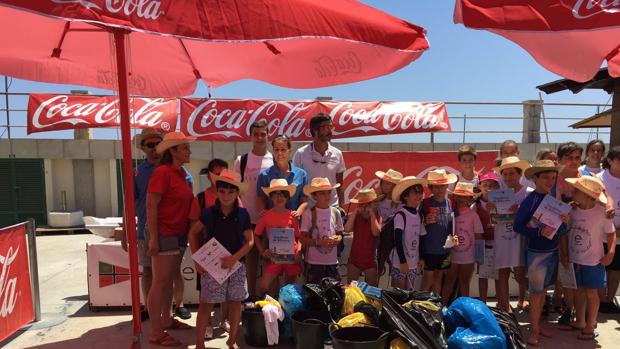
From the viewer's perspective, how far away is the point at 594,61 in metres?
3.87

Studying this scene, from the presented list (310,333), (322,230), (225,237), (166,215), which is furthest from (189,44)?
(310,333)

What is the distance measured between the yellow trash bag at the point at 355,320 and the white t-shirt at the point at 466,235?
147cm

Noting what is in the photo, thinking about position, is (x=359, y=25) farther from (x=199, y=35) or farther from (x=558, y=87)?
(x=558, y=87)

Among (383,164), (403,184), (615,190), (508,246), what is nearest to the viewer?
(403,184)

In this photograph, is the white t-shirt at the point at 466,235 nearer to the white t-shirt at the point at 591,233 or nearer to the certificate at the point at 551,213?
the certificate at the point at 551,213

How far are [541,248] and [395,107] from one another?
21.0ft

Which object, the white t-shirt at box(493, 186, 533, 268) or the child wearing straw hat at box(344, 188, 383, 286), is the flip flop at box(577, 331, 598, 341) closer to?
the white t-shirt at box(493, 186, 533, 268)

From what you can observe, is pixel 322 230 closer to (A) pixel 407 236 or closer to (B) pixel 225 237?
(A) pixel 407 236

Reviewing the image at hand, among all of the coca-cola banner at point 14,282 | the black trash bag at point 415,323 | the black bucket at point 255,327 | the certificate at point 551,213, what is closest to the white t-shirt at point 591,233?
the certificate at point 551,213

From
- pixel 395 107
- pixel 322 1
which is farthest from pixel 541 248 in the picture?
pixel 395 107

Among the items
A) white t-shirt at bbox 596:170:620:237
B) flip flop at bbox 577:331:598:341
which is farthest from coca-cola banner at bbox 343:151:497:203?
flip flop at bbox 577:331:598:341

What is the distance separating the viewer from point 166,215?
3.71 metres

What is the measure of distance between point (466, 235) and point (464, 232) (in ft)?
0.12

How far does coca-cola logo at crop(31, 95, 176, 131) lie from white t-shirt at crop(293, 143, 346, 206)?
578cm
